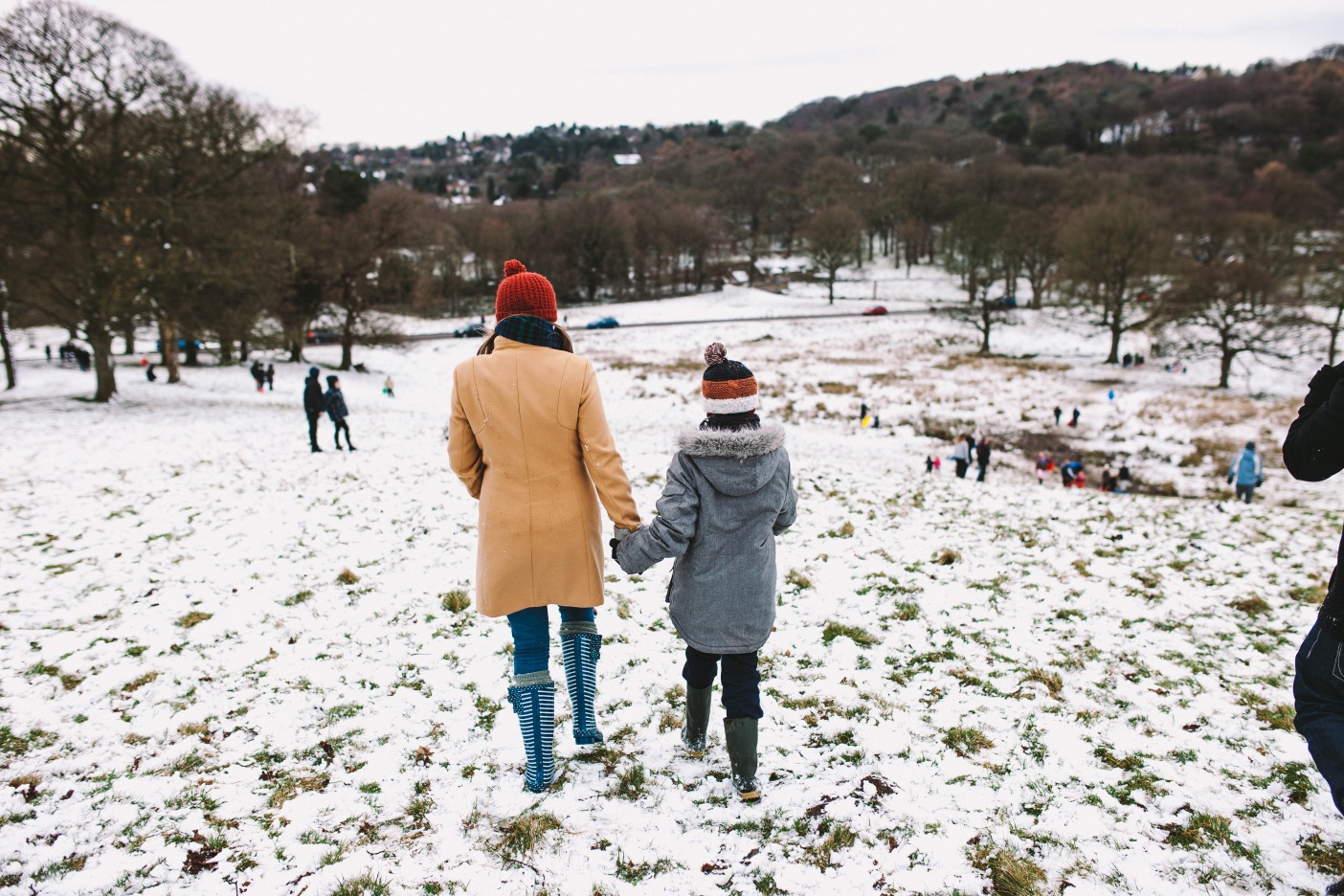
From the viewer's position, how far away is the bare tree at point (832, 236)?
63.0 metres

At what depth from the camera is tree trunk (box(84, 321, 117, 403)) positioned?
1959 cm

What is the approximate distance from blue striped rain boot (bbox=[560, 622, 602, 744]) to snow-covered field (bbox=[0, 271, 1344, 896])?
14 cm

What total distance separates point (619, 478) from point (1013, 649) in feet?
13.9

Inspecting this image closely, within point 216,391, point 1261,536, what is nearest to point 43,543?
point 1261,536

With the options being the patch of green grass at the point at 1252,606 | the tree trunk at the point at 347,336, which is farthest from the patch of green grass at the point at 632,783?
the tree trunk at the point at 347,336

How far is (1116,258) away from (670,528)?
146ft

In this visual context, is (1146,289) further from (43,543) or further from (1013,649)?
(43,543)

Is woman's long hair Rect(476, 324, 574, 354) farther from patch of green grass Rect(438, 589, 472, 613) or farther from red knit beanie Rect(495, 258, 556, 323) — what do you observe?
patch of green grass Rect(438, 589, 472, 613)

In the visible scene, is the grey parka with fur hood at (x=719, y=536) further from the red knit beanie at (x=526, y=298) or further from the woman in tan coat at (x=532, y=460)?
the red knit beanie at (x=526, y=298)

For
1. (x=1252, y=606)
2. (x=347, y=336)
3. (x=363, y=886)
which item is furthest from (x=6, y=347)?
(x=1252, y=606)

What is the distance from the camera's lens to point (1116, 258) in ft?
125

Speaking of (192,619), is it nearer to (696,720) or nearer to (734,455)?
(696,720)

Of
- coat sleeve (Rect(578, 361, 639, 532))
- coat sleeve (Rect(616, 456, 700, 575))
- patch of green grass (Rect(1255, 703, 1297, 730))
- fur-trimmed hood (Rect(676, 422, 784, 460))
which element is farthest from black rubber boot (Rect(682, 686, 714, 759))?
patch of green grass (Rect(1255, 703, 1297, 730))

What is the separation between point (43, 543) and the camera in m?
7.88
